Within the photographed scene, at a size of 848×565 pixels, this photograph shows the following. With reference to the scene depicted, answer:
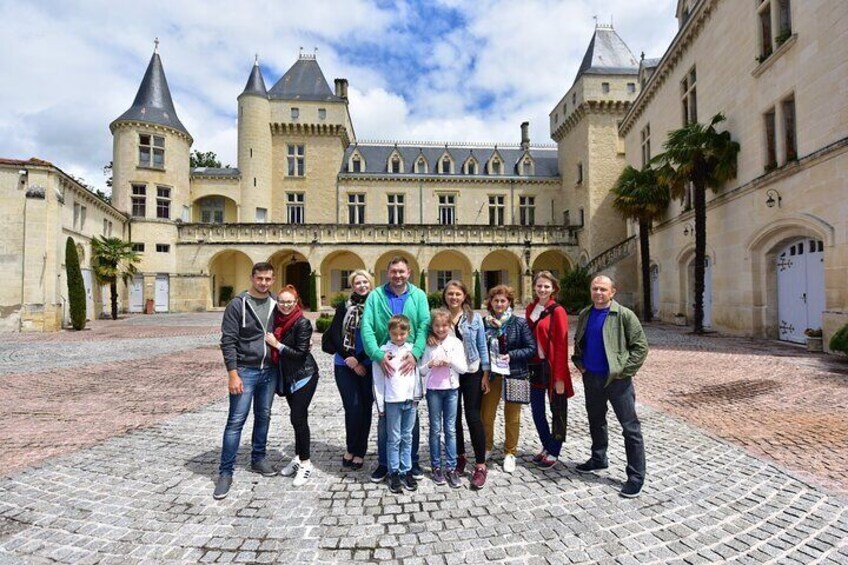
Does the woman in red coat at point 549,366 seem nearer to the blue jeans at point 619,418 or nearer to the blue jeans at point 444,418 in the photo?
the blue jeans at point 619,418

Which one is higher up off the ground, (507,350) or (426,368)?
(507,350)

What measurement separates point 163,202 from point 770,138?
1227 inches

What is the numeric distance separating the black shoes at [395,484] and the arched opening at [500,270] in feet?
91.9

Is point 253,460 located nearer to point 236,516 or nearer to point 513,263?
point 236,516

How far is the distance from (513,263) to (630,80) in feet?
49.7

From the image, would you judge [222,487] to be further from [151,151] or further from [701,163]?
[151,151]

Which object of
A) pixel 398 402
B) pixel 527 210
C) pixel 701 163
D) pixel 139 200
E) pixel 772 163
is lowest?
pixel 398 402

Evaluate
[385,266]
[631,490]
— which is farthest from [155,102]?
[631,490]

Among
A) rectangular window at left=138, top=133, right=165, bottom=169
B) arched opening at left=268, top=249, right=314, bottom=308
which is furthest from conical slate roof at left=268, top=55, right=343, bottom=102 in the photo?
arched opening at left=268, top=249, right=314, bottom=308

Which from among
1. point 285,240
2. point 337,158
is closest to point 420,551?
point 285,240

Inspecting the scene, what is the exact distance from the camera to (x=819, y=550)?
2.61 m

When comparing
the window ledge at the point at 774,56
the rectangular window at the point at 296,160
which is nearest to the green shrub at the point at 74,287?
the rectangular window at the point at 296,160

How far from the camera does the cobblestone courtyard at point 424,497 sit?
2654mm

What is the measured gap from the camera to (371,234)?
28.2m
